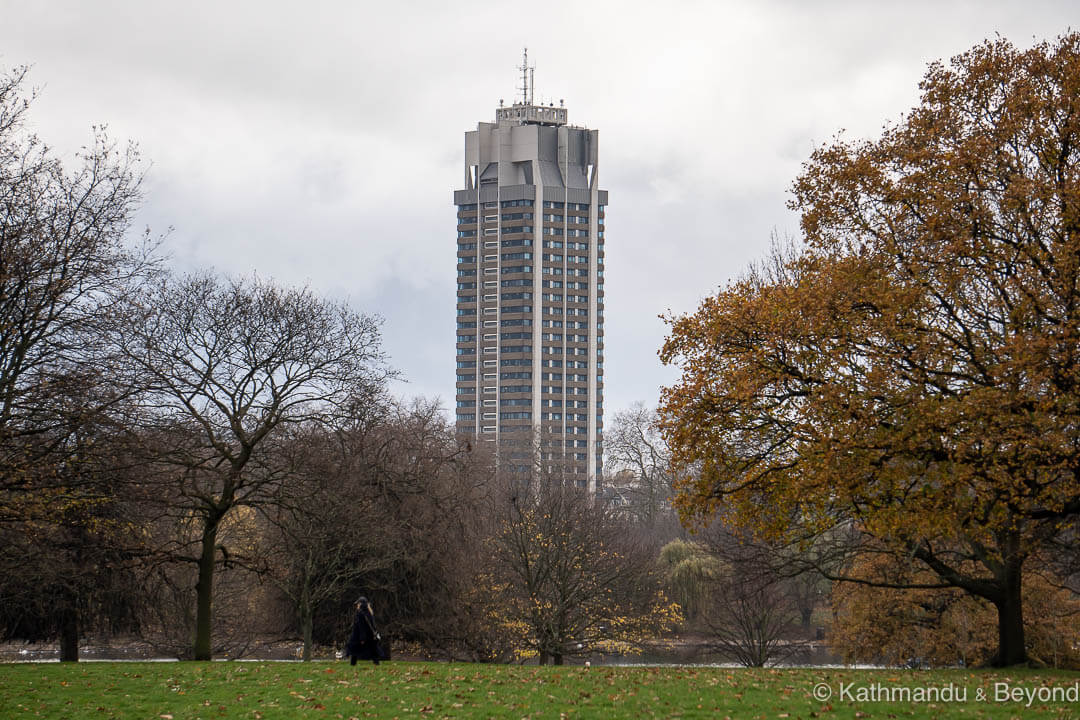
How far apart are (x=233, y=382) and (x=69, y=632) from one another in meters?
10.5

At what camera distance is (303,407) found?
28.7m

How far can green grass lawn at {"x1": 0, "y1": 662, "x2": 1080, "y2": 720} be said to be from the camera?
47.5 ft

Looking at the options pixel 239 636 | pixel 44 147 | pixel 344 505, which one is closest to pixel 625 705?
pixel 344 505

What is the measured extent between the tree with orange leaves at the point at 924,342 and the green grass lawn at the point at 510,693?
10.0ft

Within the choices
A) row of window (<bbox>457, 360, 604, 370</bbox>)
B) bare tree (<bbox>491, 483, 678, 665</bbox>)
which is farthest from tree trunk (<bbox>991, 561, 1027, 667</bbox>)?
row of window (<bbox>457, 360, 604, 370</bbox>)

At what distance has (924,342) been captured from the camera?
17984 millimetres

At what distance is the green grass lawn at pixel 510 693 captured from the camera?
14492mm

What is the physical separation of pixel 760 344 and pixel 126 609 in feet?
74.4

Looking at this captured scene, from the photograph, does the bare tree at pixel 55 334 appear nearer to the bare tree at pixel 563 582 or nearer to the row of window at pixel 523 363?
the bare tree at pixel 563 582

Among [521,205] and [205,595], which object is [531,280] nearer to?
[521,205]

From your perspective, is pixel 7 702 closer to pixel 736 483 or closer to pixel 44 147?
pixel 44 147

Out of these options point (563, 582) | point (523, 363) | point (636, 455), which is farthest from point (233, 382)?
point (523, 363)

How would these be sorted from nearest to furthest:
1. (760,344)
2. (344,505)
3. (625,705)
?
(625,705), (760,344), (344,505)

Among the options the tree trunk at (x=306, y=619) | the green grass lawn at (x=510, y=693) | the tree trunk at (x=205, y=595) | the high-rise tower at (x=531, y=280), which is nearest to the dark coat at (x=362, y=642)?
the green grass lawn at (x=510, y=693)
